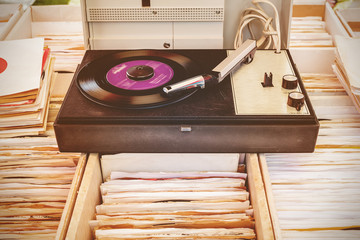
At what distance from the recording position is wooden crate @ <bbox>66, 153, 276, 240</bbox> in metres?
1.03

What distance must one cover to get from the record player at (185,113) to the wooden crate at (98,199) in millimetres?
64

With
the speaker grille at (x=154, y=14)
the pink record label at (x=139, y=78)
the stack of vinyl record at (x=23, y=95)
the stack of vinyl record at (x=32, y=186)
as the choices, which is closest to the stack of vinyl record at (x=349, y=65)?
the speaker grille at (x=154, y=14)

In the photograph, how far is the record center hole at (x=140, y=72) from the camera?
134 cm

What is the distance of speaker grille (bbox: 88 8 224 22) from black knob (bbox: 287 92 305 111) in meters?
0.61

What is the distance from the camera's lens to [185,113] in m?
1.17

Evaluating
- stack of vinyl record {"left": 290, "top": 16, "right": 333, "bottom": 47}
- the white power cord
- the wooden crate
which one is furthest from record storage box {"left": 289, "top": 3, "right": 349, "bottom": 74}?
the wooden crate

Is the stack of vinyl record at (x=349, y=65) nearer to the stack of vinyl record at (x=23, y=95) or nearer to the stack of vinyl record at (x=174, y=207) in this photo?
the stack of vinyl record at (x=174, y=207)

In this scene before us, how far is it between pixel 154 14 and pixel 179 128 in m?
0.72

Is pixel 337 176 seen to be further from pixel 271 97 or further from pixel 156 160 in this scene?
pixel 156 160

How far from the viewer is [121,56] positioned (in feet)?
4.96

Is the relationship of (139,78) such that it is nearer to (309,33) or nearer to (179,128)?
(179,128)

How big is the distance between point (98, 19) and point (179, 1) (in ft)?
1.23

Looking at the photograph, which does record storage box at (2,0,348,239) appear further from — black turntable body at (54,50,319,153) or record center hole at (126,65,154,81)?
record center hole at (126,65,154,81)

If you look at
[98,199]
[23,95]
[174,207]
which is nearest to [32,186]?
[98,199]
